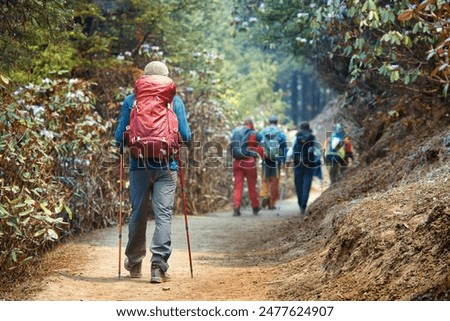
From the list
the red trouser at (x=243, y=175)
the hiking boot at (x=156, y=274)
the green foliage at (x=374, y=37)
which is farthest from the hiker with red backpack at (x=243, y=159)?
the hiking boot at (x=156, y=274)

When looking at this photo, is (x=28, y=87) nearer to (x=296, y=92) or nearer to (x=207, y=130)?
(x=207, y=130)

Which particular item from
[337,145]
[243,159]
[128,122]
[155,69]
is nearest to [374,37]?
[337,145]

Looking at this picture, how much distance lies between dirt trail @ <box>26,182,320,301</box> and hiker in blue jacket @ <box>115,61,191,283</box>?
235 mm

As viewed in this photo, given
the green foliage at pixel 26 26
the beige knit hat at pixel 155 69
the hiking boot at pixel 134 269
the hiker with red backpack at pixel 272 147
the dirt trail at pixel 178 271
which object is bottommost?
the dirt trail at pixel 178 271

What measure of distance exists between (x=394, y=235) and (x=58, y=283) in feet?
11.1

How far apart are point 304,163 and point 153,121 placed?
10058 mm

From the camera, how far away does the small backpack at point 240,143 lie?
755 inches

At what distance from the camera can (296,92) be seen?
6450 centimetres

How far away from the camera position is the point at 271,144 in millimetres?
20125

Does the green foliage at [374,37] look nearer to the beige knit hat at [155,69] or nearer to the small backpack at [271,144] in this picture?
the small backpack at [271,144]

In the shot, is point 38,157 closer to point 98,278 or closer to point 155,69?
point 98,278

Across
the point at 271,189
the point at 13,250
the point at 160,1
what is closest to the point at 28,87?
the point at 13,250

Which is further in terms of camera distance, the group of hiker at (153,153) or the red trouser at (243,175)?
the red trouser at (243,175)

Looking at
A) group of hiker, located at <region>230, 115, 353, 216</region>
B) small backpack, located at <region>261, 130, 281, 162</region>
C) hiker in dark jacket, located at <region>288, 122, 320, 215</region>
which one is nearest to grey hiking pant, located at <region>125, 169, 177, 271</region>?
group of hiker, located at <region>230, 115, 353, 216</region>
